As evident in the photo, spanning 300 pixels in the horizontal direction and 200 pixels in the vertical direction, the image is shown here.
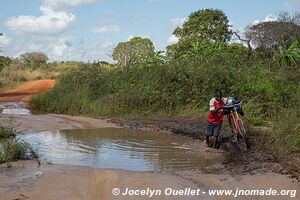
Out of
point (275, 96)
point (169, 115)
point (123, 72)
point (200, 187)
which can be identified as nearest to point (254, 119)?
point (275, 96)

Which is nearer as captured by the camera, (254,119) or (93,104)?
(254,119)

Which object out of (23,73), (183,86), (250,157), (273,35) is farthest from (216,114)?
(23,73)

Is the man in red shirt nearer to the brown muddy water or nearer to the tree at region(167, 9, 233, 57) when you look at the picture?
the brown muddy water

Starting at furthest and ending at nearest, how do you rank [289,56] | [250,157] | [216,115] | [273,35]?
[273,35] < [289,56] < [216,115] < [250,157]

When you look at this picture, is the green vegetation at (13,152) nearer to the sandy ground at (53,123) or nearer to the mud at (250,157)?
the mud at (250,157)

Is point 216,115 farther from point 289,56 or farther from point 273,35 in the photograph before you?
point 273,35

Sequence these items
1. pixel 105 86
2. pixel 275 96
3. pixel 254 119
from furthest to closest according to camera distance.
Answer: pixel 105 86 < pixel 275 96 < pixel 254 119

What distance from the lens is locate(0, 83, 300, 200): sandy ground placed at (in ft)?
22.1

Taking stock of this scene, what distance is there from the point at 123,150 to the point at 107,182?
11.6 feet

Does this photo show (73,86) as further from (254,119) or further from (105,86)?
(254,119)

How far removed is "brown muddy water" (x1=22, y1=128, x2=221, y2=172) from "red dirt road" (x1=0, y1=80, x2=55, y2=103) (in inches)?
441

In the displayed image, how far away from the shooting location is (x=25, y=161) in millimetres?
9039

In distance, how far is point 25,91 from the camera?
1101 inches

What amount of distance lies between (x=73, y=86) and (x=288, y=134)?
12.5 meters
